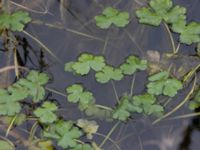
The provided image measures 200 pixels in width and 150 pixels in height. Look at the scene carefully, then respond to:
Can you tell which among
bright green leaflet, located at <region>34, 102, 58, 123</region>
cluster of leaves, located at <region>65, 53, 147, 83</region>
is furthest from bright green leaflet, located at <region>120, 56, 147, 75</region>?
bright green leaflet, located at <region>34, 102, 58, 123</region>

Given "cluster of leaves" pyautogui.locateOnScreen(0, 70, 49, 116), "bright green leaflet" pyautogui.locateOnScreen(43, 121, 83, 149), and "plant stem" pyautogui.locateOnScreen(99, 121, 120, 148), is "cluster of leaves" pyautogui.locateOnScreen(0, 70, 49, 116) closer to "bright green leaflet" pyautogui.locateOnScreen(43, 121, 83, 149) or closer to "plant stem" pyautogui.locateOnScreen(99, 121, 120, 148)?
"bright green leaflet" pyautogui.locateOnScreen(43, 121, 83, 149)

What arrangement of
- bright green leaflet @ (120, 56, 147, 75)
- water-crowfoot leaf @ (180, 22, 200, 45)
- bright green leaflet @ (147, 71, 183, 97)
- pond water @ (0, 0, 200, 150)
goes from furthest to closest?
water-crowfoot leaf @ (180, 22, 200, 45)
bright green leaflet @ (120, 56, 147, 75)
bright green leaflet @ (147, 71, 183, 97)
pond water @ (0, 0, 200, 150)

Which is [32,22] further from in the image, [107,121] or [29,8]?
[107,121]

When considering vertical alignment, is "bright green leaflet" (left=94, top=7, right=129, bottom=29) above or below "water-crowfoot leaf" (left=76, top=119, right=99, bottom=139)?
above

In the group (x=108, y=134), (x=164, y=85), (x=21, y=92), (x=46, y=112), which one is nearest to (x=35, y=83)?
(x=21, y=92)

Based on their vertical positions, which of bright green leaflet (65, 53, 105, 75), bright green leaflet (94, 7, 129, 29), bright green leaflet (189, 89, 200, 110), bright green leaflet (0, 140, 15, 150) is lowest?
bright green leaflet (0, 140, 15, 150)

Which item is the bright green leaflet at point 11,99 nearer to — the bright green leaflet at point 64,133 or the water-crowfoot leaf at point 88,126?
the bright green leaflet at point 64,133
